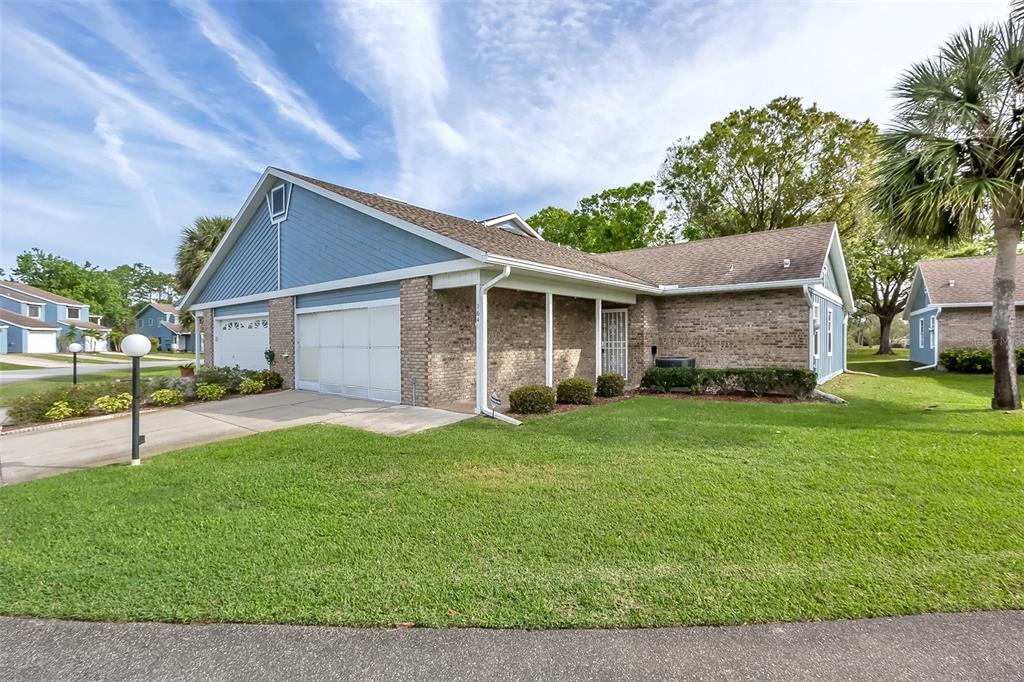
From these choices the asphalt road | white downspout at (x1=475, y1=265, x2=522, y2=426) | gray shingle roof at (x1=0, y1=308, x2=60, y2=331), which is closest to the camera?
the asphalt road

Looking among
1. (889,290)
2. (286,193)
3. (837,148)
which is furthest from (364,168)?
(889,290)

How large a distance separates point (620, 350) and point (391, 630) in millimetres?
11696

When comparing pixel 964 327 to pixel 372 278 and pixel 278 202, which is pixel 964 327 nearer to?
pixel 372 278

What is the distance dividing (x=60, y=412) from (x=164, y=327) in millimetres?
51259

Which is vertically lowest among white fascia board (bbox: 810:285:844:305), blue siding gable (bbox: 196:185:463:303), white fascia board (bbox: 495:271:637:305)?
white fascia board (bbox: 495:271:637:305)

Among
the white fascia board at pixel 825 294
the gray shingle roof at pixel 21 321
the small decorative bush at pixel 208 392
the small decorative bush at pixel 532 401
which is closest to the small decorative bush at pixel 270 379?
the small decorative bush at pixel 208 392

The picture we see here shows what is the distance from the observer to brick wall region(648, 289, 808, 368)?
39.2 feet

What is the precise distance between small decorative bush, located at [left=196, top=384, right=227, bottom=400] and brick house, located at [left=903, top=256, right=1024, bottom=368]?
2619 centimetres

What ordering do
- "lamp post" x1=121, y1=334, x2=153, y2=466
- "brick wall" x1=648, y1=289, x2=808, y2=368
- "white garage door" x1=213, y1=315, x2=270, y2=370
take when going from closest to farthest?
"lamp post" x1=121, y1=334, x2=153, y2=466
"brick wall" x1=648, y1=289, x2=808, y2=368
"white garage door" x1=213, y1=315, x2=270, y2=370

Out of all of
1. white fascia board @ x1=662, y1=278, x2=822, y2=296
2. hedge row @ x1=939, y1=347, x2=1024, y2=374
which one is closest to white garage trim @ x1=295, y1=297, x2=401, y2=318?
white fascia board @ x1=662, y1=278, x2=822, y2=296

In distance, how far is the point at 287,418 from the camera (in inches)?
336

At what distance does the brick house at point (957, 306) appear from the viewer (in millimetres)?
18891

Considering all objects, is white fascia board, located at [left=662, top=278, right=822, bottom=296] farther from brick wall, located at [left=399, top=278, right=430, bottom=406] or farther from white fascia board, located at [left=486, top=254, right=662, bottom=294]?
brick wall, located at [left=399, top=278, right=430, bottom=406]

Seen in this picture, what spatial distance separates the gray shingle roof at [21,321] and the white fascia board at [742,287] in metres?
50.2
